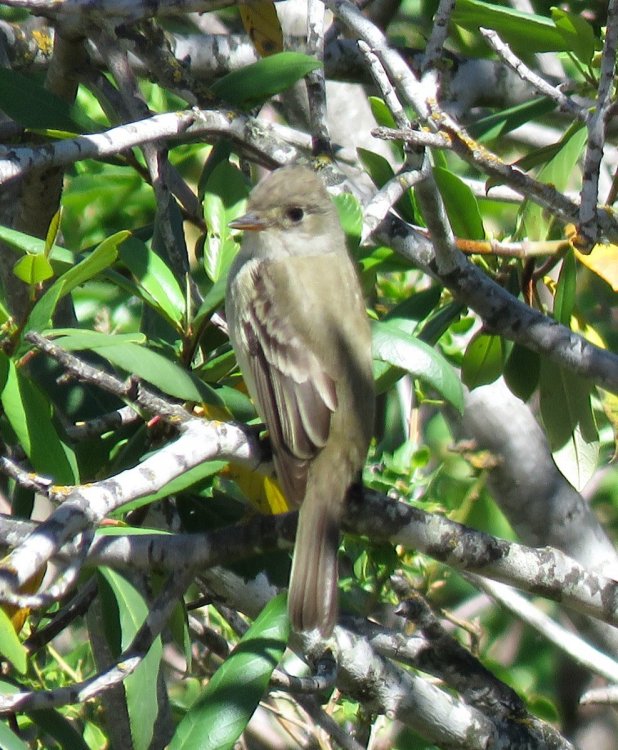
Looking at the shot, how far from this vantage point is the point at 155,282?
3.26 meters

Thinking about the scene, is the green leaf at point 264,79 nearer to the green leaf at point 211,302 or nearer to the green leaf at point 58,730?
the green leaf at point 211,302

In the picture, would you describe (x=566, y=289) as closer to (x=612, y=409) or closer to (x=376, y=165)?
(x=376, y=165)

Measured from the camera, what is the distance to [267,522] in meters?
3.31

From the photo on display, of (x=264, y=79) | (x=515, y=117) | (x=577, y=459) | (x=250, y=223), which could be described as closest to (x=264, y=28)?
(x=264, y=79)

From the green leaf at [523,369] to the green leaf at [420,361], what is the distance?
78 centimetres

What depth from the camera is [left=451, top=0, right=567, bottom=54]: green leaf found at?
3.73 metres

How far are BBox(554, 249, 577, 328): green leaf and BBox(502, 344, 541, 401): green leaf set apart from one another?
0.38 metres

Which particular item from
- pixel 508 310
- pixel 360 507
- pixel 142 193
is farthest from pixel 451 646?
pixel 142 193

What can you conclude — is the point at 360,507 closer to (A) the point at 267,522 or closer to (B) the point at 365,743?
(A) the point at 267,522

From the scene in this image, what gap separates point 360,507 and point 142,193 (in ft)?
6.91

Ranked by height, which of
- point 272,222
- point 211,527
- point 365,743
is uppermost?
point 272,222

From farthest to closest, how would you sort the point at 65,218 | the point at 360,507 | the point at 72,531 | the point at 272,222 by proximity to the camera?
the point at 65,218
the point at 272,222
the point at 360,507
the point at 72,531

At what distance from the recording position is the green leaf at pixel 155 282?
324 cm

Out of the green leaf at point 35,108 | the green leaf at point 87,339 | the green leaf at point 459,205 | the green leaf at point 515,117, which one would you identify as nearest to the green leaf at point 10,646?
the green leaf at point 87,339
